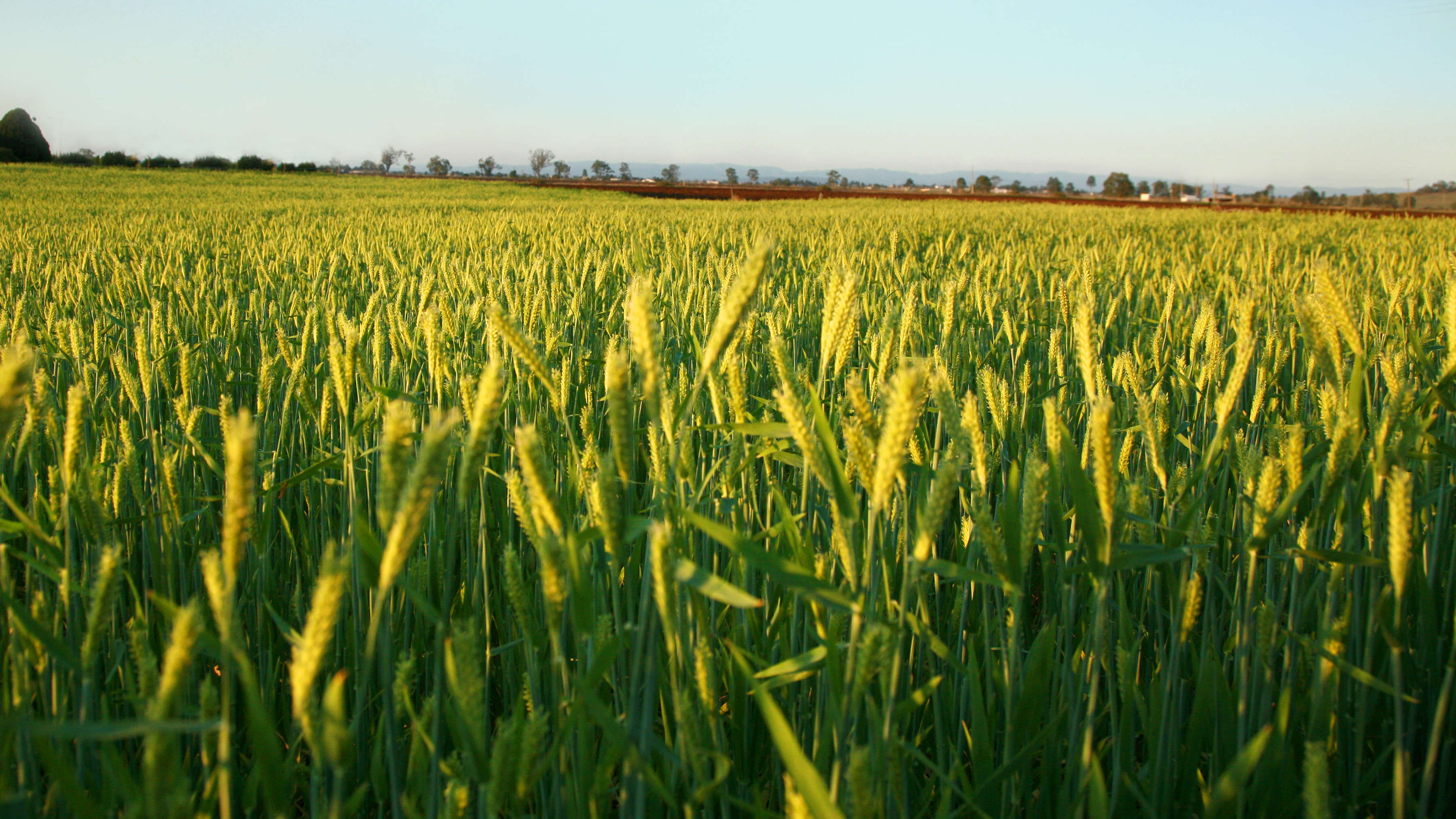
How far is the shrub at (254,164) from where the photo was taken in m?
38.7

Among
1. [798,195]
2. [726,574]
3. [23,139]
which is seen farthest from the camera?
[23,139]

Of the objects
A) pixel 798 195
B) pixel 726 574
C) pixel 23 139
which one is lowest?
pixel 726 574

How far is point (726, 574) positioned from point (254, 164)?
47.3 metres

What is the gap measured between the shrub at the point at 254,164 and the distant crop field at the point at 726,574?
145ft

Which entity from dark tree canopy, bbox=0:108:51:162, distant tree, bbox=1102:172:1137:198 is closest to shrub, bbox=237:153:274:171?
dark tree canopy, bbox=0:108:51:162

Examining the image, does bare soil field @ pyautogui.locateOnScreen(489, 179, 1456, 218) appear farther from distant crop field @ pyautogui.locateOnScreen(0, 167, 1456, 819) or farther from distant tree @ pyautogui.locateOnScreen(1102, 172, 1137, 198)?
distant crop field @ pyautogui.locateOnScreen(0, 167, 1456, 819)

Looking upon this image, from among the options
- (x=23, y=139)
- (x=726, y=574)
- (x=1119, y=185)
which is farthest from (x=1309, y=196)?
(x=23, y=139)

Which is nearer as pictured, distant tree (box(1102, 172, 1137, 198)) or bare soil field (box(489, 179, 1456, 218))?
bare soil field (box(489, 179, 1456, 218))

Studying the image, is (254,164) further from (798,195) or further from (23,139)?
(798,195)

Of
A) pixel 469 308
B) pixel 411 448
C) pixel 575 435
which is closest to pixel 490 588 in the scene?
pixel 411 448

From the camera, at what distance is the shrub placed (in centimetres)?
3866

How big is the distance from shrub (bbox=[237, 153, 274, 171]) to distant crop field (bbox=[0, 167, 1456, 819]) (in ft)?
145

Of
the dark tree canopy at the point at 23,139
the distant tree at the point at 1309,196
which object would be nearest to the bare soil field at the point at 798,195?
the distant tree at the point at 1309,196

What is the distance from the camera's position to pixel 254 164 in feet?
130
